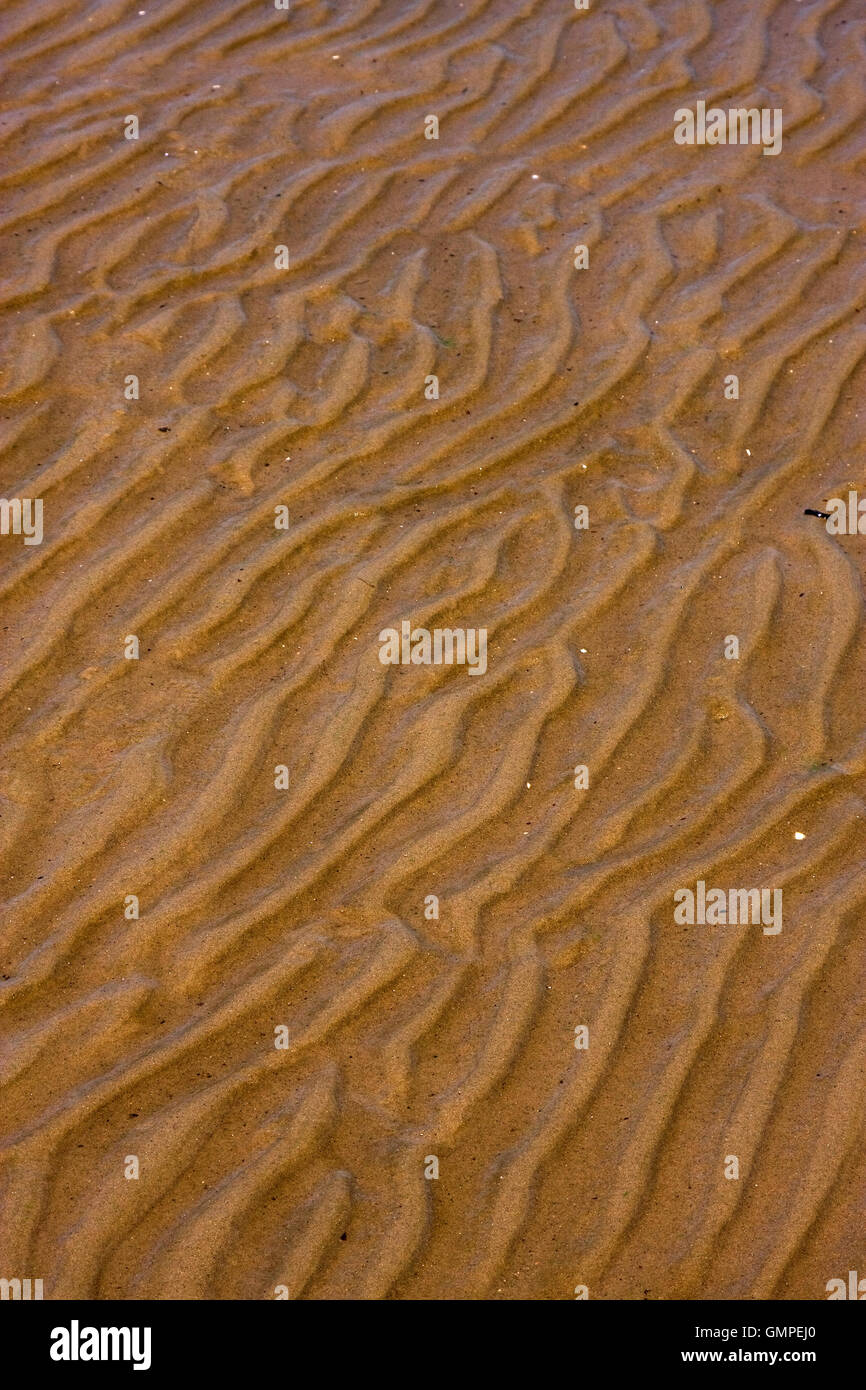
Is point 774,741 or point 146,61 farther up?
point 146,61

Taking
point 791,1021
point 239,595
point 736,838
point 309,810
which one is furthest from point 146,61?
point 791,1021

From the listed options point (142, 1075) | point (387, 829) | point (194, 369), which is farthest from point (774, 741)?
point (194, 369)

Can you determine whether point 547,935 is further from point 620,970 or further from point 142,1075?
point 142,1075
